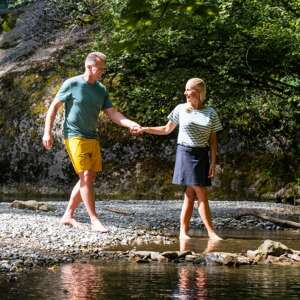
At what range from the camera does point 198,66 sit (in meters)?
13.9

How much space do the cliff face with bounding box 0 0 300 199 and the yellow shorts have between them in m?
7.13

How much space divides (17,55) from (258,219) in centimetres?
1655

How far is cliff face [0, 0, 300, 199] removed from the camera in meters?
18.7

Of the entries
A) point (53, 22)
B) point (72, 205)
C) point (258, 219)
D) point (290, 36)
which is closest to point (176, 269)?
point (72, 205)

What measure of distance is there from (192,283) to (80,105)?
372cm

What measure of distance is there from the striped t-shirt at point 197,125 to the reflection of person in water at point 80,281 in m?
2.50

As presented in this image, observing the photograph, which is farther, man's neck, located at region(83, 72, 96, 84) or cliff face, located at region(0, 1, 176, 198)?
cliff face, located at region(0, 1, 176, 198)

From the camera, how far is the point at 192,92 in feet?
26.3

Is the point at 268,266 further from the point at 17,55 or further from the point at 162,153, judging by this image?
the point at 17,55

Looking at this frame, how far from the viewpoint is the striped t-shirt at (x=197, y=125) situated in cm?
812

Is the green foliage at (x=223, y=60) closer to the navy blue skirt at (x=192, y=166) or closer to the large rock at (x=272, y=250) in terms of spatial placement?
the navy blue skirt at (x=192, y=166)

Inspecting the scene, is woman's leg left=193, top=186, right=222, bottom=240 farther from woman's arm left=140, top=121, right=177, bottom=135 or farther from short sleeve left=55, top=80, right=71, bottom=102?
short sleeve left=55, top=80, right=71, bottom=102

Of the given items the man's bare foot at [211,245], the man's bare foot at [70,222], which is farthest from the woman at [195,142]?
the man's bare foot at [70,222]

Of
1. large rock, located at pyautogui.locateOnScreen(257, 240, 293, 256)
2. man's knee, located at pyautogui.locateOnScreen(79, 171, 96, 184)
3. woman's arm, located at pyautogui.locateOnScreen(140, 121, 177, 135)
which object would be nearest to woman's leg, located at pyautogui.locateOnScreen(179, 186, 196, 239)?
woman's arm, located at pyautogui.locateOnScreen(140, 121, 177, 135)
